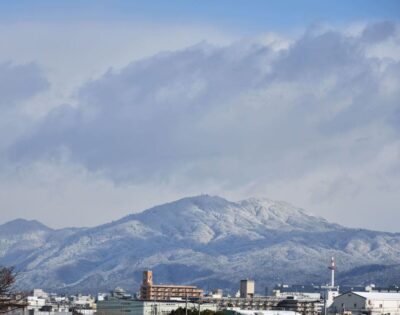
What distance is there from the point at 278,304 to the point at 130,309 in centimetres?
2333

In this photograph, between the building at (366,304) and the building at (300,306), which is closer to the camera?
the building at (366,304)

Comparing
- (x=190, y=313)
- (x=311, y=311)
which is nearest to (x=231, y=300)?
(x=311, y=311)

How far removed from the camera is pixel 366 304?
511 feet

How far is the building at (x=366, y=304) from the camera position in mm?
150875

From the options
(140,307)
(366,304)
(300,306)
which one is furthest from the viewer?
(300,306)

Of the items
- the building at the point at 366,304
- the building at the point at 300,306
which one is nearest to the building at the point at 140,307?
the building at the point at 300,306

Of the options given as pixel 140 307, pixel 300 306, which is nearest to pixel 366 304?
pixel 300 306

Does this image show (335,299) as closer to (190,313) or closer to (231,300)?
(231,300)

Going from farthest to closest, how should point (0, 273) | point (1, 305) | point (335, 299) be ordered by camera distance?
1. point (335, 299)
2. point (0, 273)
3. point (1, 305)

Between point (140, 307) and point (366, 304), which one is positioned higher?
point (366, 304)

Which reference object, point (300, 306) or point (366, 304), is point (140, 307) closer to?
point (300, 306)

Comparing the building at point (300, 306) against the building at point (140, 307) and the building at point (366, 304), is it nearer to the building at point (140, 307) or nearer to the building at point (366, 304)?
the building at point (366, 304)

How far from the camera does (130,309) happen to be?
Result: 507ft

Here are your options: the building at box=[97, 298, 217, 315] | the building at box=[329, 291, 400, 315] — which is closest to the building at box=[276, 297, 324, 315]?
the building at box=[329, 291, 400, 315]
